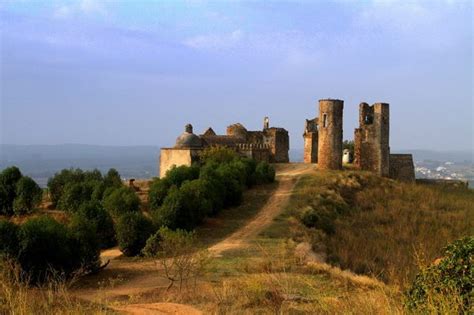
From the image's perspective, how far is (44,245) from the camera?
541 inches

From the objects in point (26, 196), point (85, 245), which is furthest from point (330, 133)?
point (85, 245)

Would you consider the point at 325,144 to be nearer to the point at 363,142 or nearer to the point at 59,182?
the point at 363,142

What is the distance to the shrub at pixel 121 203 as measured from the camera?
2112cm

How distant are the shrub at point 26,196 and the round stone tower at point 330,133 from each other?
59.6 ft

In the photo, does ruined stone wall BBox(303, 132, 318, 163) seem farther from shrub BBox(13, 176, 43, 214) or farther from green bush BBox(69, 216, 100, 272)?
green bush BBox(69, 216, 100, 272)

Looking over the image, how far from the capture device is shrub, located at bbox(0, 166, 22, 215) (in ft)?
85.7

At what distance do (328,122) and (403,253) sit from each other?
50.9ft

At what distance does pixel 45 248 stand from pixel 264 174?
1859 cm

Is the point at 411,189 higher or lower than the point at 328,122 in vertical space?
lower

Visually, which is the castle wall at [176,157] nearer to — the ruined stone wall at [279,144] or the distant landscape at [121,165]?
the distant landscape at [121,165]

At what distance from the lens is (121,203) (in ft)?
70.2

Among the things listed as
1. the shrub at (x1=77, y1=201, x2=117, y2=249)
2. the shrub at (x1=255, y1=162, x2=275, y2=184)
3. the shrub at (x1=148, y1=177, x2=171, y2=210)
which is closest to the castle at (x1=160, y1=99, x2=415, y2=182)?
the shrub at (x1=255, y1=162, x2=275, y2=184)

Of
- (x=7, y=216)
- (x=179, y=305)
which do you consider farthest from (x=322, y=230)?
(x=7, y=216)

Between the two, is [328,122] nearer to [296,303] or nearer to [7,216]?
[7,216]
